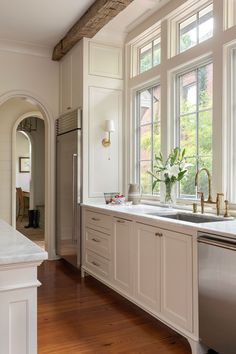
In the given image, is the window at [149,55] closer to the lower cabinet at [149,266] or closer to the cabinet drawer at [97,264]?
the lower cabinet at [149,266]

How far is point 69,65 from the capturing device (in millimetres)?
4621

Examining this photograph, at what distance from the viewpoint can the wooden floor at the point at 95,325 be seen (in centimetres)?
245

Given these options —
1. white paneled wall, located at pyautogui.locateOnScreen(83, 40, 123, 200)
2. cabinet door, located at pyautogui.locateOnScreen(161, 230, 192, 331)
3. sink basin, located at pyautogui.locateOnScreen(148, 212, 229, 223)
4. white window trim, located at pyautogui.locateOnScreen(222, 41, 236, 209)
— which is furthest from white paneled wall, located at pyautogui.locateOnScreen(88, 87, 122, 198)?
cabinet door, located at pyautogui.locateOnScreen(161, 230, 192, 331)

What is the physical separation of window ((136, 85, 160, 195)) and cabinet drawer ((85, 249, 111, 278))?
39.7 inches

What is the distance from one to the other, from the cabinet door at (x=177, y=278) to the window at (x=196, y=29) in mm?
1996

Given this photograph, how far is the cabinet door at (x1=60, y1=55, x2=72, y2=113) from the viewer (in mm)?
4606

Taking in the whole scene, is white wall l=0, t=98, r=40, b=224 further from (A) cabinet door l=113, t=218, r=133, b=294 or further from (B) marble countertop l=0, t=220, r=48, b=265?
(B) marble countertop l=0, t=220, r=48, b=265

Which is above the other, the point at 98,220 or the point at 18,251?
the point at 18,251

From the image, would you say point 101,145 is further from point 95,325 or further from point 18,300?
point 18,300

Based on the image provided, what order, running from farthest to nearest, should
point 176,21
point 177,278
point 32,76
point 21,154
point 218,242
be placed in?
point 21,154 → point 32,76 → point 176,21 → point 177,278 → point 218,242

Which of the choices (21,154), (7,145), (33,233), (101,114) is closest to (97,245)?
(101,114)

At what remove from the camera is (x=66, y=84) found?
15.5 ft

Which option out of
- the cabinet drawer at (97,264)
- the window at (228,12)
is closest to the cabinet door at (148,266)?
the cabinet drawer at (97,264)

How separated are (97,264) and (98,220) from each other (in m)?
0.48
